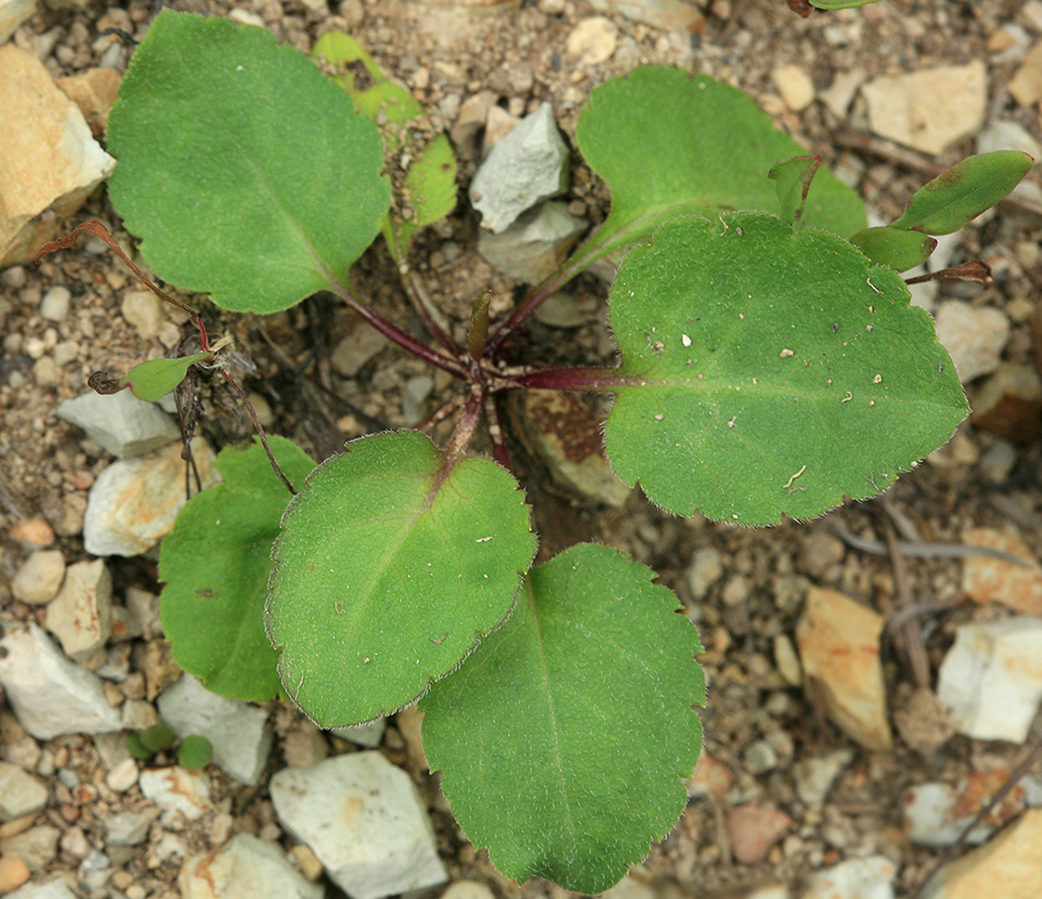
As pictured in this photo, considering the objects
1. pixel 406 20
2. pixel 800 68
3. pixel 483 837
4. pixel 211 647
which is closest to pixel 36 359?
pixel 211 647

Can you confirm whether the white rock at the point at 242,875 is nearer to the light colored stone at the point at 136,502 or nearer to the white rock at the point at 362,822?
the white rock at the point at 362,822

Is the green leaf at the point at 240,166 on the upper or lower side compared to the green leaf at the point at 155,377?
upper

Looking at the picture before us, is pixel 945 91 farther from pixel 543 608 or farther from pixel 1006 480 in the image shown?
pixel 543 608

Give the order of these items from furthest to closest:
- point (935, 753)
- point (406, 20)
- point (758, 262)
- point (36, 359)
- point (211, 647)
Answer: point (935, 753)
point (406, 20)
point (36, 359)
point (211, 647)
point (758, 262)

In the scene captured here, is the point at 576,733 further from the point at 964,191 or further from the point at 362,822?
the point at 964,191

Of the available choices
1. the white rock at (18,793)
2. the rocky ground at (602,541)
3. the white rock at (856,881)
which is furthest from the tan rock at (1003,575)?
the white rock at (18,793)

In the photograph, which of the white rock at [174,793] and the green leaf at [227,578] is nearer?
the green leaf at [227,578]
